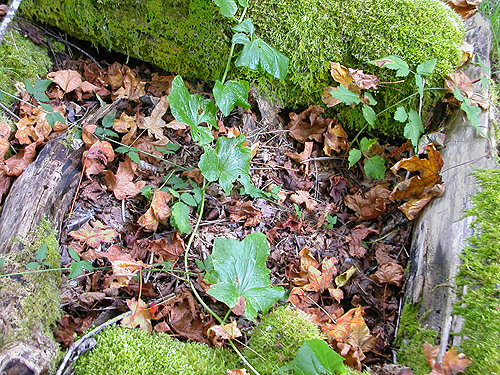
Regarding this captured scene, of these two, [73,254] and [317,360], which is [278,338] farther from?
[73,254]

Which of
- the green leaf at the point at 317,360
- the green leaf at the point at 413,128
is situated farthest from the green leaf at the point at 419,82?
the green leaf at the point at 317,360

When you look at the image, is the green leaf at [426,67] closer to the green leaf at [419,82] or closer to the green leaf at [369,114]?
the green leaf at [419,82]

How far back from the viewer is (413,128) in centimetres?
255

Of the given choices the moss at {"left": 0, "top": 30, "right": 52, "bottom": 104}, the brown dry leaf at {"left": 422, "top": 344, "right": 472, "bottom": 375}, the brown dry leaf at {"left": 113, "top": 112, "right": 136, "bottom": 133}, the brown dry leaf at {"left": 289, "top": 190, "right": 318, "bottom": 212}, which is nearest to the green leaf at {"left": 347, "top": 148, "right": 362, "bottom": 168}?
the brown dry leaf at {"left": 289, "top": 190, "right": 318, "bottom": 212}

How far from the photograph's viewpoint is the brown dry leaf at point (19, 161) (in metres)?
2.24

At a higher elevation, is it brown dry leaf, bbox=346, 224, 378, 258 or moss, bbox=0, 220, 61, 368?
brown dry leaf, bbox=346, 224, 378, 258

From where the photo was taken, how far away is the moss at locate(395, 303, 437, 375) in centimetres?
189

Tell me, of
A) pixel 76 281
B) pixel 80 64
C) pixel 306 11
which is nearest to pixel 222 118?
pixel 306 11

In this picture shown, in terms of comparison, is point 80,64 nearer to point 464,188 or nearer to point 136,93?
point 136,93

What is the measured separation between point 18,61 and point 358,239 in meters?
2.78

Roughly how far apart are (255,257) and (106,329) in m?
0.79

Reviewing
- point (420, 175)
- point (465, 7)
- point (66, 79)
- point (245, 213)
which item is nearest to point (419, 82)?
point (420, 175)

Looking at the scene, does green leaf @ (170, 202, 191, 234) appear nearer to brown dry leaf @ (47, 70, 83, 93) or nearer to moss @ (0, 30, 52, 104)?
brown dry leaf @ (47, 70, 83, 93)

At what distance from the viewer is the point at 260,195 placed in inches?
100
